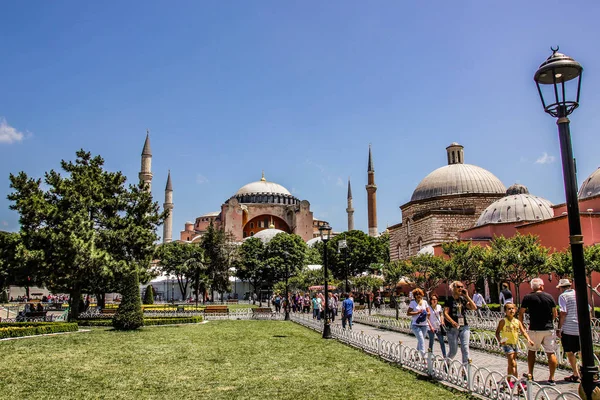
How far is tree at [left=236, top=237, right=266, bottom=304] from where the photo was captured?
3841cm

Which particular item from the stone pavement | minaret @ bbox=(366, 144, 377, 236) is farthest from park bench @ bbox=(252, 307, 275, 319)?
minaret @ bbox=(366, 144, 377, 236)

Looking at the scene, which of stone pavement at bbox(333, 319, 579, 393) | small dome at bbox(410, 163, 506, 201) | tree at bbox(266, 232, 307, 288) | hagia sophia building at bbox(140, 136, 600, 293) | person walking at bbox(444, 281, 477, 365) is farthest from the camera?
tree at bbox(266, 232, 307, 288)

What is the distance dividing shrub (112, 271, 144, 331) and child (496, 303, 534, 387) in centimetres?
1084

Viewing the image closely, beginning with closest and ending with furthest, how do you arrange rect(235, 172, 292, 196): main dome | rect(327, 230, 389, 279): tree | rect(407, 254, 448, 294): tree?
rect(407, 254, 448, 294): tree, rect(327, 230, 389, 279): tree, rect(235, 172, 292, 196): main dome

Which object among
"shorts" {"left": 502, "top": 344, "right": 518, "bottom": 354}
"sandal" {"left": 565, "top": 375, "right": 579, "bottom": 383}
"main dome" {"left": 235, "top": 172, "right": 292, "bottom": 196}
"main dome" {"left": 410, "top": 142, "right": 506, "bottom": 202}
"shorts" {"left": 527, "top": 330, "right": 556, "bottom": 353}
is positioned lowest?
"sandal" {"left": 565, "top": 375, "right": 579, "bottom": 383}

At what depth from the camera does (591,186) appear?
23.9m

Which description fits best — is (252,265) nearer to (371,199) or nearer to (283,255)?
(283,255)

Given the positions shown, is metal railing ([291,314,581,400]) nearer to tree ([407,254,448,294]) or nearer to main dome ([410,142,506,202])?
tree ([407,254,448,294])

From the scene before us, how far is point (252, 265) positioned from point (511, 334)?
3388 centimetres

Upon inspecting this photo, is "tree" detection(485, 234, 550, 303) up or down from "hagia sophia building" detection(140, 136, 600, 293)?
down

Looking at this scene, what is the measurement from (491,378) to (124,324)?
1140cm

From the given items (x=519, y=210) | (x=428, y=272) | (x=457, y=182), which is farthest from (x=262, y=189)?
(x=428, y=272)

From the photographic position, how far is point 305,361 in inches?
321

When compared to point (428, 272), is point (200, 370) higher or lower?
lower
